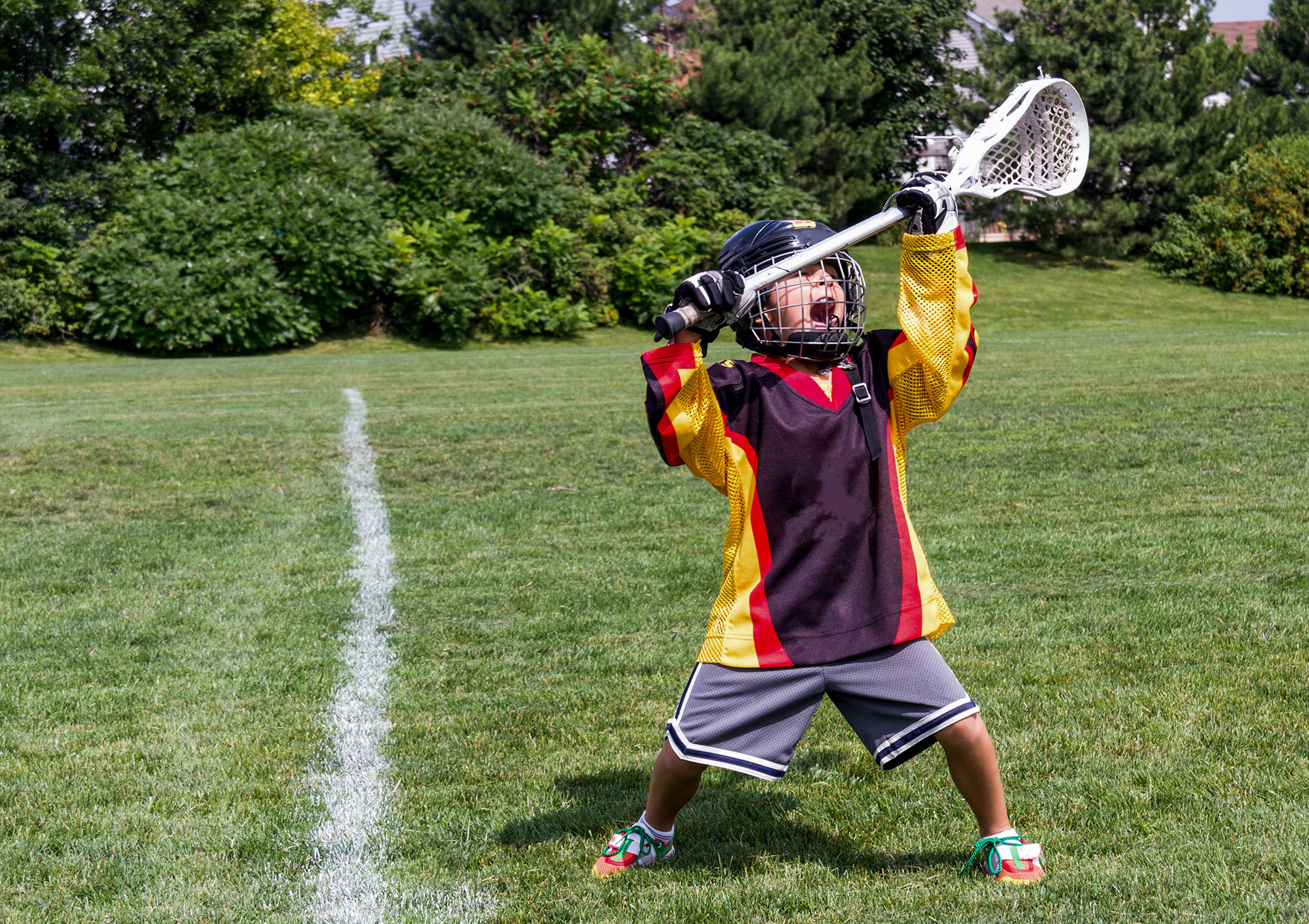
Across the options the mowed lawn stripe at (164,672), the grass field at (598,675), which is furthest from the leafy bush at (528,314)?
the mowed lawn stripe at (164,672)

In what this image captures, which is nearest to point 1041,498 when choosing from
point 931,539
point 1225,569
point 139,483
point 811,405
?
point 931,539

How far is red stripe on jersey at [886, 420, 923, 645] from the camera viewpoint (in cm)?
272

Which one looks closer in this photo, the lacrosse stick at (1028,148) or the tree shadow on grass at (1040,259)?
the lacrosse stick at (1028,148)

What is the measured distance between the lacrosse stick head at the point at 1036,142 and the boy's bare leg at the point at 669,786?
1.64m

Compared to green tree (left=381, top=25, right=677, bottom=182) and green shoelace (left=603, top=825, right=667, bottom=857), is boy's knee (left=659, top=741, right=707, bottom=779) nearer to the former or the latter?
green shoelace (left=603, top=825, right=667, bottom=857)

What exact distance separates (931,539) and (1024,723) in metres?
2.65

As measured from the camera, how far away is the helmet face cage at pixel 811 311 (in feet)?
8.89

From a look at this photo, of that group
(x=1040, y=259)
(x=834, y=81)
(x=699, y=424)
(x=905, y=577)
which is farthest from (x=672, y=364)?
(x=1040, y=259)

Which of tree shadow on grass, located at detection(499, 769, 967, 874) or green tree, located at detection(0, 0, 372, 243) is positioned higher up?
green tree, located at detection(0, 0, 372, 243)

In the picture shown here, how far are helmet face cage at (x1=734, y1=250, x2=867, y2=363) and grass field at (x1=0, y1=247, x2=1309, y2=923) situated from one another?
4.08 ft

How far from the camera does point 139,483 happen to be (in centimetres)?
834

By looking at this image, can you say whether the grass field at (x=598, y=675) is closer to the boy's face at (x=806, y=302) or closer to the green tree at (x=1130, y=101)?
the boy's face at (x=806, y=302)

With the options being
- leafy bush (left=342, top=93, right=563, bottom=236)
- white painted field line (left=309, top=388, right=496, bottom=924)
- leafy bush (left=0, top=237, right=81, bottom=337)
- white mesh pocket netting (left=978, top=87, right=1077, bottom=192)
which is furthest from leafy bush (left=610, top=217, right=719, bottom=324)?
white mesh pocket netting (left=978, top=87, right=1077, bottom=192)

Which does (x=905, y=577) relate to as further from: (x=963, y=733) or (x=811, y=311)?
(x=811, y=311)
